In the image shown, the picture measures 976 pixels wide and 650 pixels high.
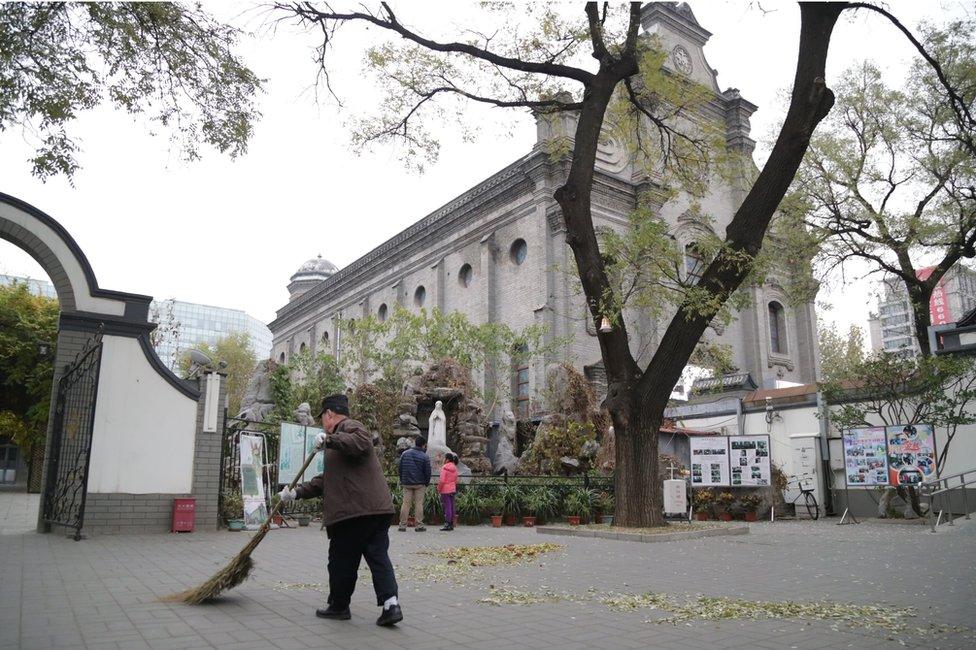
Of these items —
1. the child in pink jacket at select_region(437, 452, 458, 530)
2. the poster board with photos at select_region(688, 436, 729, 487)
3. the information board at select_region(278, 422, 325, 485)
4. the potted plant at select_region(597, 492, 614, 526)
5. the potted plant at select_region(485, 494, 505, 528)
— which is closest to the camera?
the child in pink jacket at select_region(437, 452, 458, 530)

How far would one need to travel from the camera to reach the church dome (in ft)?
215

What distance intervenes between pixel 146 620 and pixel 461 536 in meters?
8.76

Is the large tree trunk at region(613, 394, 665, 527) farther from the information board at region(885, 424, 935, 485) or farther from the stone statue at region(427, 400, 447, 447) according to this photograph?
the stone statue at region(427, 400, 447, 447)

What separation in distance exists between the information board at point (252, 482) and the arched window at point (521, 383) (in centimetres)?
1783

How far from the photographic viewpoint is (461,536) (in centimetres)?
1373

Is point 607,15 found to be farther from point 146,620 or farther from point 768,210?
point 146,620

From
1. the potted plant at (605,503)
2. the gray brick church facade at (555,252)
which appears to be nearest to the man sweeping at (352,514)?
the potted plant at (605,503)

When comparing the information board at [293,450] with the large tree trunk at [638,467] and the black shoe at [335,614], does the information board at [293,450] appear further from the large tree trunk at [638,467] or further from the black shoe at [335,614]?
the black shoe at [335,614]

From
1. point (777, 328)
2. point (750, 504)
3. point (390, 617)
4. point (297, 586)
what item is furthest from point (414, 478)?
point (777, 328)

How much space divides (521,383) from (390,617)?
93.7ft

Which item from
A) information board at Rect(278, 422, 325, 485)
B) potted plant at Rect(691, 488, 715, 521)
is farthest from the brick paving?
potted plant at Rect(691, 488, 715, 521)

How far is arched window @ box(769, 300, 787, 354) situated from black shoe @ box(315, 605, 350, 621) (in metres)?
35.1

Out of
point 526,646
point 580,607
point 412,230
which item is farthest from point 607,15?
point 412,230

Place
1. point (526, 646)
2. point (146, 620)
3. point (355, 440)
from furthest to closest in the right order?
point (355, 440)
point (146, 620)
point (526, 646)
